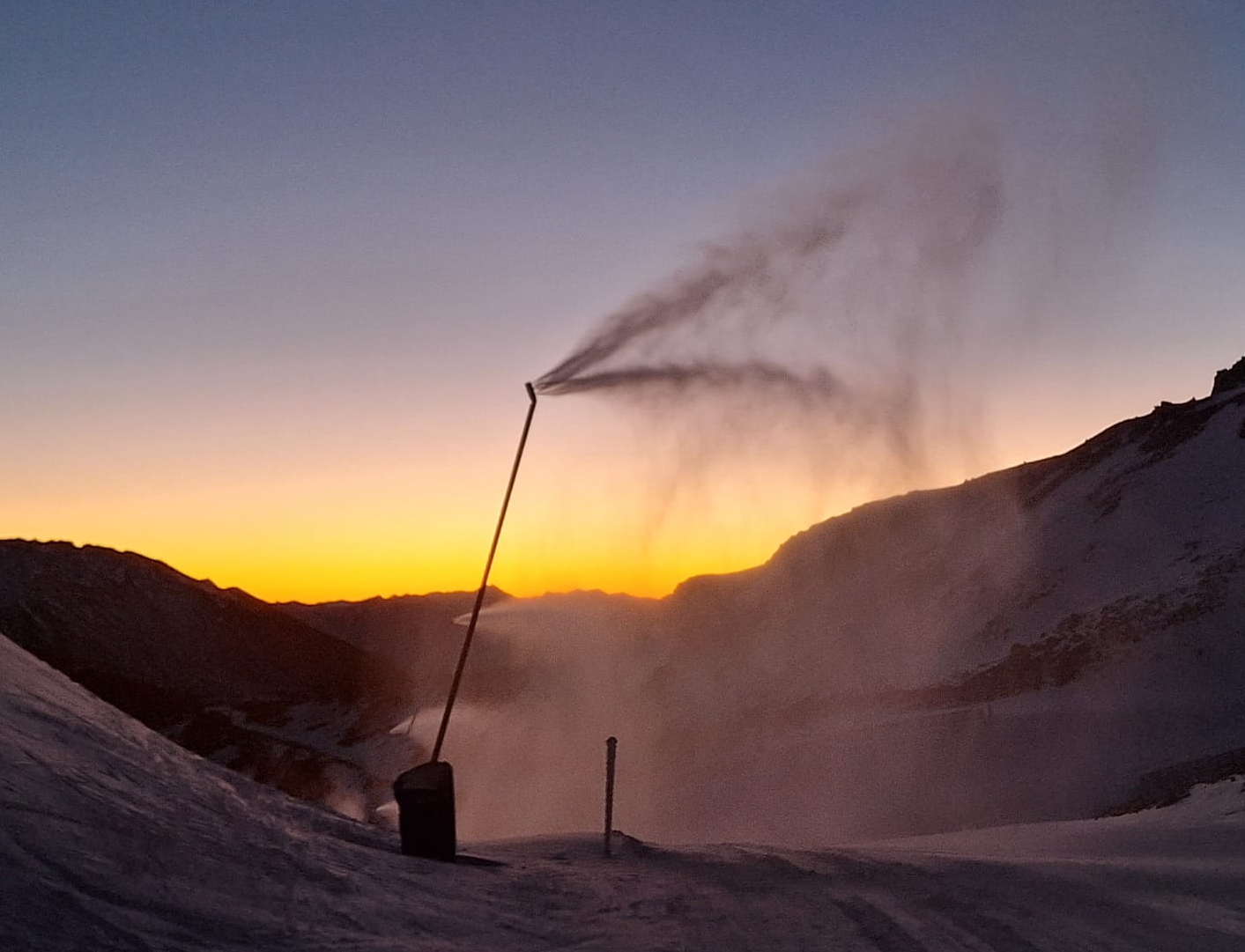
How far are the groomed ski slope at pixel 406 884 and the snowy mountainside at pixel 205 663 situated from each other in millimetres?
69130

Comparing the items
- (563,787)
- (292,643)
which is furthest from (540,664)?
(563,787)

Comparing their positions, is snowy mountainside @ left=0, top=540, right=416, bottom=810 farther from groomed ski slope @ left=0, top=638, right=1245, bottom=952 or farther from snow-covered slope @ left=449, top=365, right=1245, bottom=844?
groomed ski slope @ left=0, top=638, right=1245, bottom=952

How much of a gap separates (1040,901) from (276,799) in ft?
27.4

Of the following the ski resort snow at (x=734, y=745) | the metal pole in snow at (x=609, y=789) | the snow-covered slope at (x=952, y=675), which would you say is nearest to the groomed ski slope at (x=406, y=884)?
the ski resort snow at (x=734, y=745)

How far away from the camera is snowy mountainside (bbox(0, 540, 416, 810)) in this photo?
8838cm

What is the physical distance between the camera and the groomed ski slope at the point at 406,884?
25.8 ft

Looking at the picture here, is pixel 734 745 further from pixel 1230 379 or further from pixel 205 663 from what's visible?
pixel 205 663

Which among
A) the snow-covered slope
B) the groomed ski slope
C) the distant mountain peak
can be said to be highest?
the distant mountain peak

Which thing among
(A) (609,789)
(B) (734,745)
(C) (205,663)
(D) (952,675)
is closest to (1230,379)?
(D) (952,675)

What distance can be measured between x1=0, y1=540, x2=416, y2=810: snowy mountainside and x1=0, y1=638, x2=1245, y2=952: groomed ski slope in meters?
69.1

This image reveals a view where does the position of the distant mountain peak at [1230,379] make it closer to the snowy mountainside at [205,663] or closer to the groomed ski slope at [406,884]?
the snowy mountainside at [205,663]

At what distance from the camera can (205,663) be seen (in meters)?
115

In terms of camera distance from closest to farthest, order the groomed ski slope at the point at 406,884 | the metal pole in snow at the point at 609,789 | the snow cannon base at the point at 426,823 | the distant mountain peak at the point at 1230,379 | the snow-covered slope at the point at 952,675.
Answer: the groomed ski slope at the point at 406,884 < the snow cannon base at the point at 426,823 < the metal pole in snow at the point at 609,789 < the snow-covered slope at the point at 952,675 < the distant mountain peak at the point at 1230,379

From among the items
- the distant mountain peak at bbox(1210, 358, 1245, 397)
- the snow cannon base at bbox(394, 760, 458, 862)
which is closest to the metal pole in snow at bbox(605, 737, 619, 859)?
the snow cannon base at bbox(394, 760, 458, 862)
